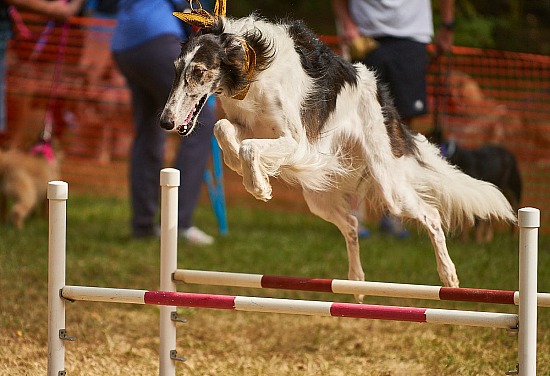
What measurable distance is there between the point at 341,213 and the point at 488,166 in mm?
3467

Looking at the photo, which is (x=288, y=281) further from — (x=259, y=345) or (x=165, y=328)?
(x=259, y=345)

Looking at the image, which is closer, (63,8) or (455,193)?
(455,193)

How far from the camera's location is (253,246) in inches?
264

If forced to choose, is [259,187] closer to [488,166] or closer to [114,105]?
[488,166]

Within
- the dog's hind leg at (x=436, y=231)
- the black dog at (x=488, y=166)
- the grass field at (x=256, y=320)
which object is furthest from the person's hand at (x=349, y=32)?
the dog's hind leg at (x=436, y=231)

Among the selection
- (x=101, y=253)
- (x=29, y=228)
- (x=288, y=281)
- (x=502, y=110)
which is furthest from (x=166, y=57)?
(x=502, y=110)

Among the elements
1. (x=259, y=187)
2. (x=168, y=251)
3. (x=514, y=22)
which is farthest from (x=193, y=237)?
(x=514, y=22)

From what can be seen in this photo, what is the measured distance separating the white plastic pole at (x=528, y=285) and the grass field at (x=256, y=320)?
1.01m

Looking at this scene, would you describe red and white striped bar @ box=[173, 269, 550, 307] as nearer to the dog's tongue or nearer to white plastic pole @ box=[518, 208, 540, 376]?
white plastic pole @ box=[518, 208, 540, 376]

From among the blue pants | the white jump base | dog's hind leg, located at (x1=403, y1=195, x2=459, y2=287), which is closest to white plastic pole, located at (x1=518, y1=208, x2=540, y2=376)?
the white jump base

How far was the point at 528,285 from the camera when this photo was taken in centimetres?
288

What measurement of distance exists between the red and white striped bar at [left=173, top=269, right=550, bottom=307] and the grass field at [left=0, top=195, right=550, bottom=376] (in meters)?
0.55

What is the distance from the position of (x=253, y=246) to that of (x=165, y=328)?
3.09m

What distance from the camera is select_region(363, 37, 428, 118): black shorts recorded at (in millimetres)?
5828
